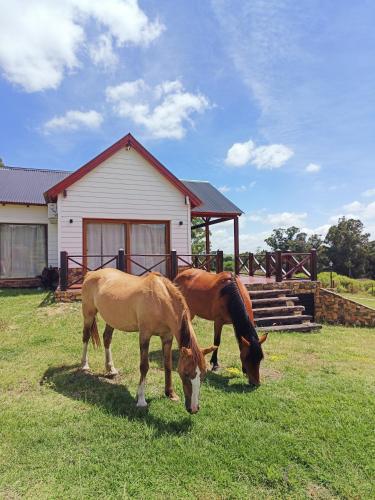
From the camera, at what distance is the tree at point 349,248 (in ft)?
132

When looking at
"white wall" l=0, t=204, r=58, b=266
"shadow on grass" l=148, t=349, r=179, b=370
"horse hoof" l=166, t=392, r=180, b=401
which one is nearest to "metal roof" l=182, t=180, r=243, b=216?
"white wall" l=0, t=204, r=58, b=266

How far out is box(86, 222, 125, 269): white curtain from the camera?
12.0 metres

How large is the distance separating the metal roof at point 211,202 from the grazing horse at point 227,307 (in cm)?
798

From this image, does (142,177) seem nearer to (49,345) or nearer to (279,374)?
(49,345)

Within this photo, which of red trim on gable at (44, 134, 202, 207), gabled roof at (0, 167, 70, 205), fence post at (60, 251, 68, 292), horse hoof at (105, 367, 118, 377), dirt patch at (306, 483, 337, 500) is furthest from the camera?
gabled roof at (0, 167, 70, 205)

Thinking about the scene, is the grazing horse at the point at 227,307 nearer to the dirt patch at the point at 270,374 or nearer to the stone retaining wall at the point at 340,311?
the dirt patch at the point at 270,374

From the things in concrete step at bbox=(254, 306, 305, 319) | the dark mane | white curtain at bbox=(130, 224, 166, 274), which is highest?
white curtain at bbox=(130, 224, 166, 274)

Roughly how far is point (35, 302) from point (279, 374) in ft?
24.7

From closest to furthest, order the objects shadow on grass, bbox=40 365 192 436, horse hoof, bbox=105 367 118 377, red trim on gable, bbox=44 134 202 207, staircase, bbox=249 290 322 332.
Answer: shadow on grass, bbox=40 365 192 436 < horse hoof, bbox=105 367 118 377 < staircase, bbox=249 290 322 332 < red trim on gable, bbox=44 134 202 207

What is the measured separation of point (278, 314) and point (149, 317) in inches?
251

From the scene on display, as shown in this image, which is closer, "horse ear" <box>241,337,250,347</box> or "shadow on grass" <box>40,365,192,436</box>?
"shadow on grass" <box>40,365,192,436</box>

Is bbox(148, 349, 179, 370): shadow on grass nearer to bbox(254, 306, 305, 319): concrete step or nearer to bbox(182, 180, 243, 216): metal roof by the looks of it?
bbox(254, 306, 305, 319): concrete step

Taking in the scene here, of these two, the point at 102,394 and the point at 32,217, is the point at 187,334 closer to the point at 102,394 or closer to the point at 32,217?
the point at 102,394

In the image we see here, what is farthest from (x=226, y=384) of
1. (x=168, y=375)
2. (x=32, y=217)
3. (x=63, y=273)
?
(x=32, y=217)
